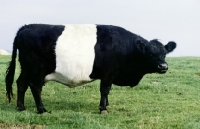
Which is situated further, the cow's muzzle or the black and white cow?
the cow's muzzle

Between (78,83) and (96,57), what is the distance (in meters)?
0.83

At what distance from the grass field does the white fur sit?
2.81 ft

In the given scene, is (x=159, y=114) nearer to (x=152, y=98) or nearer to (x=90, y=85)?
(x=152, y=98)

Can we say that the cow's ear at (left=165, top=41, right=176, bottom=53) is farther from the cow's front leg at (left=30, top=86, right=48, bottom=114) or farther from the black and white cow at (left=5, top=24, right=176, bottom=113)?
the cow's front leg at (left=30, top=86, right=48, bottom=114)

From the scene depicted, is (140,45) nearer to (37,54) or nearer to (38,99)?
(37,54)

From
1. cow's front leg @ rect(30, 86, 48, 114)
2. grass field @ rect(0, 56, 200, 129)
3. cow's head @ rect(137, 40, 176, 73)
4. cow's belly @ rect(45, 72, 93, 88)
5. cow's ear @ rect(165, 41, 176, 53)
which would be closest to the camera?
grass field @ rect(0, 56, 200, 129)

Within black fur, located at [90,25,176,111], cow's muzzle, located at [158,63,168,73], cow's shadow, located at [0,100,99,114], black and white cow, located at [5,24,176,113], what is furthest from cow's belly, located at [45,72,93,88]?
cow's muzzle, located at [158,63,168,73]

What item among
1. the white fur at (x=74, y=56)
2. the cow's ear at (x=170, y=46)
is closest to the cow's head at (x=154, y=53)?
the cow's ear at (x=170, y=46)

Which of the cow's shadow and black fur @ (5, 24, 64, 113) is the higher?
black fur @ (5, 24, 64, 113)

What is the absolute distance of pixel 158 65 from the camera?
9414 millimetres

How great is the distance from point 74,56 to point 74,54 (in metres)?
0.05

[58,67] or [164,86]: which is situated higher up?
[58,67]

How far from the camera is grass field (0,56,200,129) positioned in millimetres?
7345

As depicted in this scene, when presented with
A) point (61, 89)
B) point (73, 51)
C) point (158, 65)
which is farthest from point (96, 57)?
point (61, 89)
